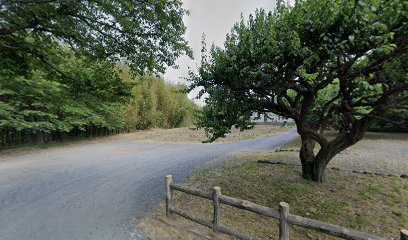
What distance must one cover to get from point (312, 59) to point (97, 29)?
4308mm

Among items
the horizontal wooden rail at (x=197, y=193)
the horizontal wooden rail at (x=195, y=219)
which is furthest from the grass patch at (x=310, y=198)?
the horizontal wooden rail at (x=197, y=193)

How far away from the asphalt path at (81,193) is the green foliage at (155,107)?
29.0 feet

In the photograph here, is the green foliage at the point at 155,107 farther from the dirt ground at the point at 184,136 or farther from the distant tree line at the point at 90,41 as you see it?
the distant tree line at the point at 90,41

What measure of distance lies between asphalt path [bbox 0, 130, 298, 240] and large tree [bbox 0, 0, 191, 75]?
2.82m

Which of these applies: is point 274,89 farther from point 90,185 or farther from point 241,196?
point 90,185

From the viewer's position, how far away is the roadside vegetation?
3.54m

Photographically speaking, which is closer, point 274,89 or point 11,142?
point 274,89

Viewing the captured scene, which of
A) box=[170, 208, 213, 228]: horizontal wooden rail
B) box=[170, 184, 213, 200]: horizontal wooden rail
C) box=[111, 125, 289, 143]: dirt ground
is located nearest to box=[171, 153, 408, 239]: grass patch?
box=[170, 208, 213, 228]: horizontal wooden rail

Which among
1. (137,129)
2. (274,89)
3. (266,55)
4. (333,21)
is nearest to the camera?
(333,21)

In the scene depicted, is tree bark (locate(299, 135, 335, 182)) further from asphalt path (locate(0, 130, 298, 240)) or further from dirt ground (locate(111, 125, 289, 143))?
dirt ground (locate(111, 125, 289, 143))

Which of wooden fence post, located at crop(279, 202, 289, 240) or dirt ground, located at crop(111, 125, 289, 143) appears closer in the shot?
wooden fence post, located at crop(279, 202, 289, 240)

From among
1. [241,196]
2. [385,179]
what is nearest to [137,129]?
[241,196]

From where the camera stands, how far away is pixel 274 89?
3.80 metres

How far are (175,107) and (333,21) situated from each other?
69.3ft
